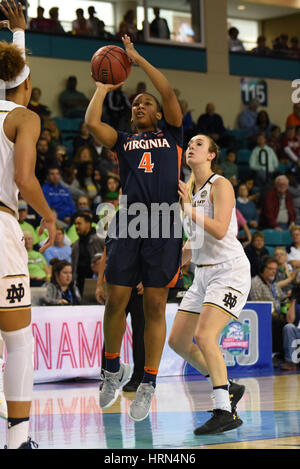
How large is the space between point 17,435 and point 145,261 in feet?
6.15

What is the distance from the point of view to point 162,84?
5.46 meters

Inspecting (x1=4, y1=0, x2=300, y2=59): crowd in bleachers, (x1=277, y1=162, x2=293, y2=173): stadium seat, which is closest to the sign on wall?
(x1=277, y1=162, x2=293, y2=173): stadium seat

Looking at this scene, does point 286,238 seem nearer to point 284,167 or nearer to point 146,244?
point 284,167

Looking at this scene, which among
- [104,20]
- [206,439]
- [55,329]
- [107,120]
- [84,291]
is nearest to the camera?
[206,439]

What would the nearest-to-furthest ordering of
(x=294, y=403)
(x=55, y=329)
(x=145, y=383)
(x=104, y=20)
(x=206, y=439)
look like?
1. (x=206, y=439)
2. (x=145, y=383)
3. (x=294, y=403)
4. (x=55, y=329)
5. (x=104, y=20)

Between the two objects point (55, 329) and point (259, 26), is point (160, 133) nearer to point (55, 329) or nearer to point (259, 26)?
point (55, 329)

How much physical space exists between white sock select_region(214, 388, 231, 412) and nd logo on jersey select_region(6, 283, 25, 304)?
2029 millimetres

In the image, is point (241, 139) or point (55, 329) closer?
point (55, 329)

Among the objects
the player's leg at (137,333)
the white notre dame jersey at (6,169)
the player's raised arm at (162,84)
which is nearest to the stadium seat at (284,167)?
the player's leg at (137,333)

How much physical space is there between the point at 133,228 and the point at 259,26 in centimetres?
1773

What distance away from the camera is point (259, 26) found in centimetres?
2208

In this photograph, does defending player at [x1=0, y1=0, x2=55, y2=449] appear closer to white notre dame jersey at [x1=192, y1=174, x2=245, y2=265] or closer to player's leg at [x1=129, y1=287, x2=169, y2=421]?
player's leg at [x1=129, y1=287, x2=169, y2=421]

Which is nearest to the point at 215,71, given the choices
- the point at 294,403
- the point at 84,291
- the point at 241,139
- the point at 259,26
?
the point at 241,139

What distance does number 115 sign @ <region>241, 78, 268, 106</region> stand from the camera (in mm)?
19250
